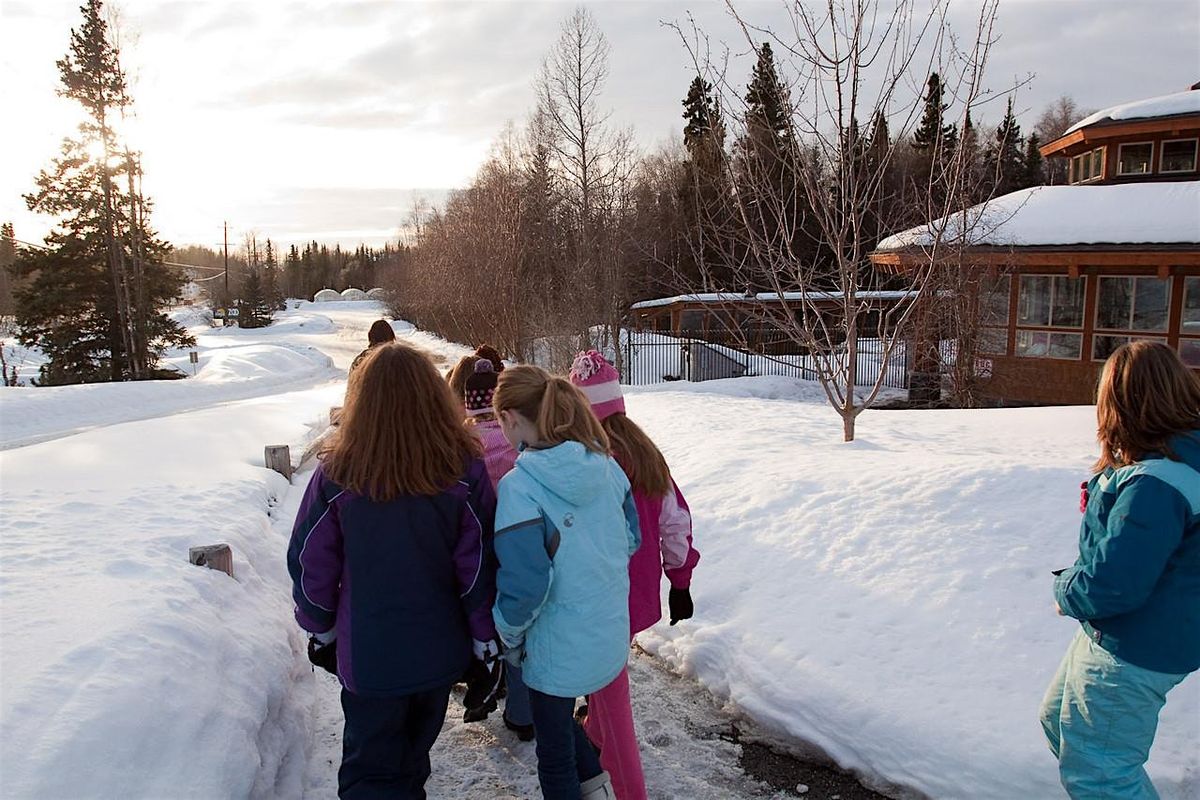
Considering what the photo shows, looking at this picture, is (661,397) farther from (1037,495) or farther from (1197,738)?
(1197,738)

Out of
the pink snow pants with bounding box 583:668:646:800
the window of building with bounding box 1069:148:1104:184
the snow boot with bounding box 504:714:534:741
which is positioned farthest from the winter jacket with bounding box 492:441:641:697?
the window of building with bounding box 1069:148:1104:184

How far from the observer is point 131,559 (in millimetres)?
4621

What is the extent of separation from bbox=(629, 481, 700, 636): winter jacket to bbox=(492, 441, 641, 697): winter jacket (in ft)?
1.58

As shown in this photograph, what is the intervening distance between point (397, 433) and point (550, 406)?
22.5 inches

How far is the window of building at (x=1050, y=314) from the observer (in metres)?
17.5

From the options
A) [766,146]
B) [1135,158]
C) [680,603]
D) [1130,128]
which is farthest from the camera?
[1135,158]

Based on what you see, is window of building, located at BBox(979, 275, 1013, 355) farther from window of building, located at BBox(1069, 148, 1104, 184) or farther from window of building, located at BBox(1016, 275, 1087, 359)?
window of building, located at BBox(1069, 148, 1104, 184)

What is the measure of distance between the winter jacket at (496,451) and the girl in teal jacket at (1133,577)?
239cm

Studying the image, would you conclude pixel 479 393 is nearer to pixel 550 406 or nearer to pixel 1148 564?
pixel 550 406

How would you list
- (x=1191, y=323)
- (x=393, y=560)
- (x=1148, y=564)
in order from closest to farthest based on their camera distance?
1. (x=1148, y=564)
2. (x=393, y=560)
3. (x=1191, y=323)

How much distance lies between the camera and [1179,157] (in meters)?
17.9

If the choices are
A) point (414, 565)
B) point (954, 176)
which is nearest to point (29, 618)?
point (414, 565)

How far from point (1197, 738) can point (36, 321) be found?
3189 centimetres

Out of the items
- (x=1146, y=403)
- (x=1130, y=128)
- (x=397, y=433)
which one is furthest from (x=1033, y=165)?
(x=397, y=433)
